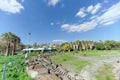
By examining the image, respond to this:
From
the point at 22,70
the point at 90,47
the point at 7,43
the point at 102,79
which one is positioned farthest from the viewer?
the point at 90,47

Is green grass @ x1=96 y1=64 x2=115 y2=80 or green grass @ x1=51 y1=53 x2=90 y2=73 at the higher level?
green grass @ x1=51 y1=53 x2=90 y2=73

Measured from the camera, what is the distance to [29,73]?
56.9 ft

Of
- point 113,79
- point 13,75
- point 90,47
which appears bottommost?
point 113,79

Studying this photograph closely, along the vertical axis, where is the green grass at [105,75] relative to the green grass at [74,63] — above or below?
below

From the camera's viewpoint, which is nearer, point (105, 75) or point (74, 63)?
point (105, 75)

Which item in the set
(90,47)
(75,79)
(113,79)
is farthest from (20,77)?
(90,47)

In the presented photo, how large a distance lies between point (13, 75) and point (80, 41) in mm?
98355

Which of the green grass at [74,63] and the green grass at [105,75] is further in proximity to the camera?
the green grass at [74,63]

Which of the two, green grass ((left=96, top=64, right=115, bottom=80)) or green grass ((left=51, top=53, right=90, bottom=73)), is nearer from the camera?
green grass ((left=96, top=64, right=115, bottom=80))

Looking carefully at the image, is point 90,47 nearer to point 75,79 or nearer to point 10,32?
point 10,32

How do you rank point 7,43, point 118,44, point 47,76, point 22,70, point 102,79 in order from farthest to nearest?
1. point 118,44
2. point 7,43
3. point 22,70
4. point 102,79
5. point 47,76

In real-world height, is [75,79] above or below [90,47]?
below

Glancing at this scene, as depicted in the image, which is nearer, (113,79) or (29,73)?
(29,73)

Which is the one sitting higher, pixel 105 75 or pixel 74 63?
pixel 74 63
